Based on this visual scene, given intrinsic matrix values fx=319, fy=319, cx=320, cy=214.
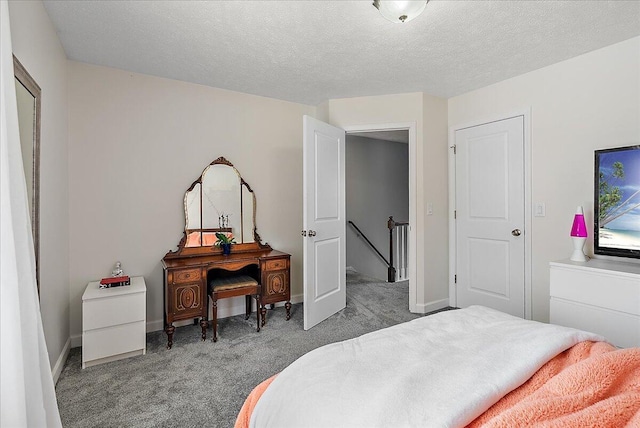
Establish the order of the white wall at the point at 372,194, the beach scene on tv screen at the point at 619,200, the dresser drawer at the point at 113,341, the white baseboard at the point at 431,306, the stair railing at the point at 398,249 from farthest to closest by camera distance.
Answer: the white wall at the point at 372,194 → the stair railing at the point at 398,249 → the white baseboard at the point at 431,306 → the dresser drawer at the point at 113,341 → the beach scene on tv screen at the point at 619,200

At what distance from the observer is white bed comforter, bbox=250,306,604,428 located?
82 cm

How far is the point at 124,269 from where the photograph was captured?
285 centimetres

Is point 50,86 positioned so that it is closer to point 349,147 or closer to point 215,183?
point 215,183

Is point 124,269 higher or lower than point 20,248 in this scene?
lower

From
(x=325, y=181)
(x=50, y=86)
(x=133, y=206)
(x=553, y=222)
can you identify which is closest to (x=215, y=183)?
(x=133, y=206)

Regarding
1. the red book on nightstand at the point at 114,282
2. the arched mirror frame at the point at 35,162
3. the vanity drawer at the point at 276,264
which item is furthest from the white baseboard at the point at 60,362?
the vanity drawer at the point at 276,264

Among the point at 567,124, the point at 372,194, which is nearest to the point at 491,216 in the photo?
the point at 567,124

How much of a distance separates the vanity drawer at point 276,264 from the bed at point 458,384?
6.38 ft

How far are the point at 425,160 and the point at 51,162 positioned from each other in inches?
128

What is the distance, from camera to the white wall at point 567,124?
2.35 meters

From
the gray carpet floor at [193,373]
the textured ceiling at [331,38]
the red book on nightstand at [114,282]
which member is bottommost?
the gray carpet floor at [193,373]

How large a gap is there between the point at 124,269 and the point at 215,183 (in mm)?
1126

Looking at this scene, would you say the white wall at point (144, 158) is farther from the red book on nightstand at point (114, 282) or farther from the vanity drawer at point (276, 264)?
the vanity drawer at point (276, 264)

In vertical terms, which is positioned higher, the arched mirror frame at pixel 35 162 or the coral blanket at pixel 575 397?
the arched mirror frame at pixel 35 162
